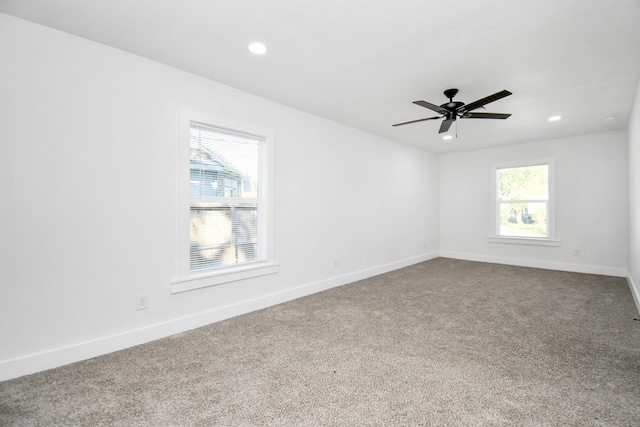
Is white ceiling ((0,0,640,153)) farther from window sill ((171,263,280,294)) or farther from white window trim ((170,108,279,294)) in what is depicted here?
window sill ((171,263,280,294))

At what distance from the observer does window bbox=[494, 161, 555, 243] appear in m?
5.80

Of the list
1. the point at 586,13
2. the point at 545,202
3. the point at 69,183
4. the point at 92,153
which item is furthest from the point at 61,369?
the point at 545,202

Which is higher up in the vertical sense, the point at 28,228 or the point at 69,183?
the point at 69,183

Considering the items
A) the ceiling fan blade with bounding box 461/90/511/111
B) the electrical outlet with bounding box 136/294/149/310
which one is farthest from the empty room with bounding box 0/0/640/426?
the ceiling fan blade with bounding box 461/90/511/111

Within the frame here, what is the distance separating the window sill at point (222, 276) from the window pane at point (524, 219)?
5033 millimetres

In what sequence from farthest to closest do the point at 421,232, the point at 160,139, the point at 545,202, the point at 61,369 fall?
the point at 421,232
the point at 545,202
the point at 160,139
the point at 61,369

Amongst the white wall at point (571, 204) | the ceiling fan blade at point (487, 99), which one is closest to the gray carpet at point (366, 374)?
the ceiling fan blade at point (487, 99)

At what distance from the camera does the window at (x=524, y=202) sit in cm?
580

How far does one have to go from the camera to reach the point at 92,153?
2414 millimetres

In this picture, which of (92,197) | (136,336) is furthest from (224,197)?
(136,336)

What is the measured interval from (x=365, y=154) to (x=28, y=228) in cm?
419

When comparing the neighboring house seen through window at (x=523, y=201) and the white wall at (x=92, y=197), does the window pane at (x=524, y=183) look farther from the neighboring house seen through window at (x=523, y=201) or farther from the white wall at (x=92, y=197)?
the white wall at (x=92, y=197)

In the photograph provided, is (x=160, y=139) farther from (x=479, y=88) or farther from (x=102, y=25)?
(x=479, y=88)

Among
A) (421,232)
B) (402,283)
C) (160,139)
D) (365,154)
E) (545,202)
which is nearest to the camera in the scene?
(160,139)
